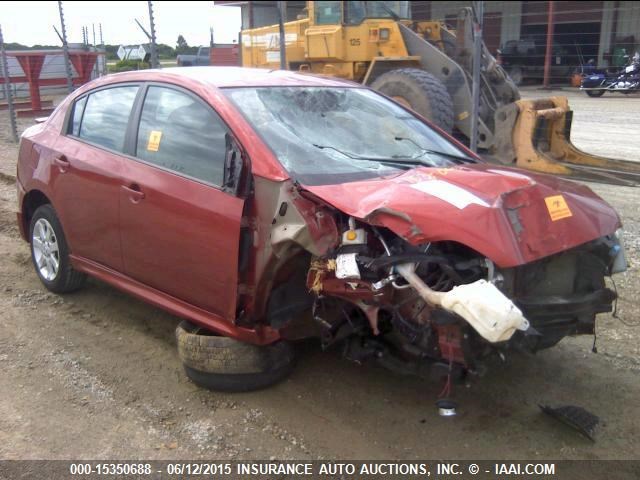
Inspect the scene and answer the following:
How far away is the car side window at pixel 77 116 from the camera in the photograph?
484 cm

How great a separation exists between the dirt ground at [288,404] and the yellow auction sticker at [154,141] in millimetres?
1317

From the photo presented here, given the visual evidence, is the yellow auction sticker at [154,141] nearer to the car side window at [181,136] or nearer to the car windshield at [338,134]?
the car side window at [181,136]

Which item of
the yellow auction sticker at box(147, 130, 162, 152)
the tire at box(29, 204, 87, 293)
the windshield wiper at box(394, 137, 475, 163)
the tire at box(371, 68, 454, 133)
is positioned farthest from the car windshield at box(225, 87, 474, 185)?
the tire at box(371, 68, 454, 133)

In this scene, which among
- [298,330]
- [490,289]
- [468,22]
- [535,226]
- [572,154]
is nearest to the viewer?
[490,289]

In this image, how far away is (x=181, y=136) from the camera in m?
3.93

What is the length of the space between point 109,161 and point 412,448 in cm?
270

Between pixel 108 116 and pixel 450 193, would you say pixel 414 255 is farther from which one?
pixel 108 116

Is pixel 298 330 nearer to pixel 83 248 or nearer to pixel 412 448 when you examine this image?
pixel 412 448

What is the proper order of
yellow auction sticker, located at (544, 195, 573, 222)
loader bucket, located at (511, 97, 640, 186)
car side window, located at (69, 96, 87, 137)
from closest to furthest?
yellow auction sticker, located at (544, 195, 573, 222), car side window, located at (69, 96, 87, 137), loader bucket, located at (511, 97, 640, 186)

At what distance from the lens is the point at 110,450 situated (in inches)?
124

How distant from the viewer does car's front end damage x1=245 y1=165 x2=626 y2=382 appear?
2869 mm

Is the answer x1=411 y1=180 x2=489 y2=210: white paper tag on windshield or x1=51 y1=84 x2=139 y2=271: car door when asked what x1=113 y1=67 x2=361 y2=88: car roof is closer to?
x1=51 y1=84 x2=139 y2=271: car door

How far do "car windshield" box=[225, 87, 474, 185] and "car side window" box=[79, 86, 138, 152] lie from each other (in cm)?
95

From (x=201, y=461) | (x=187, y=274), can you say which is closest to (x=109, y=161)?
(x=187, y=274)
